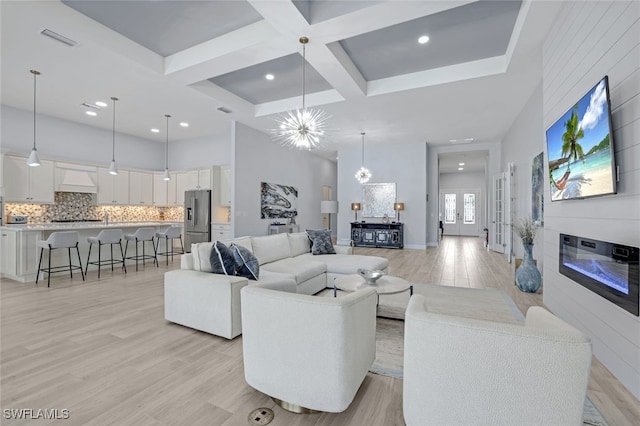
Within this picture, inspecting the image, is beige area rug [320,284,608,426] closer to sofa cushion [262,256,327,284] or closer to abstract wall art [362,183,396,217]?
sofa cushion [262,256,327,284]

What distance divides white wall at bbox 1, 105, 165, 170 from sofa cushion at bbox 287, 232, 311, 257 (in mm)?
5878

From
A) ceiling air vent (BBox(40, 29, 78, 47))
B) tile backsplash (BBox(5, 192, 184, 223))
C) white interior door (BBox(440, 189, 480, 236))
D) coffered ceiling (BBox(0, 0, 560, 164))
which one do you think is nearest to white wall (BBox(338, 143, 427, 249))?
coffered ceiling (BBox(0, 0, 560, 164))

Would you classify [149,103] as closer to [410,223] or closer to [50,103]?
[50,103]

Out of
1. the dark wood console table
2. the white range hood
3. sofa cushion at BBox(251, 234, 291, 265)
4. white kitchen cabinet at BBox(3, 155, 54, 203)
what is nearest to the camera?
sofa cushion at BBox(251, 234, 291, 265)

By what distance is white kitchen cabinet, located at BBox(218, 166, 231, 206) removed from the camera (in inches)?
311

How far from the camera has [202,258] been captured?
3.13m

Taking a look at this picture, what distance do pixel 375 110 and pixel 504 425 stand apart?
5798mm

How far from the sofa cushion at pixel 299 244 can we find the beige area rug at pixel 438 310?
93cm

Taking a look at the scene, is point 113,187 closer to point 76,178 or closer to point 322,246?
point 76,178

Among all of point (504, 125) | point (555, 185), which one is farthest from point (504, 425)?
point (504, 125)

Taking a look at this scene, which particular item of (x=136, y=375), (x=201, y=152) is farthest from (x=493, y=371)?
(x=201, y=152)

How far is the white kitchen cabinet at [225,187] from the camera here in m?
7.89

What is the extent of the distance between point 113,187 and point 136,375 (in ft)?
23.2

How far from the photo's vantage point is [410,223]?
30.0ft
